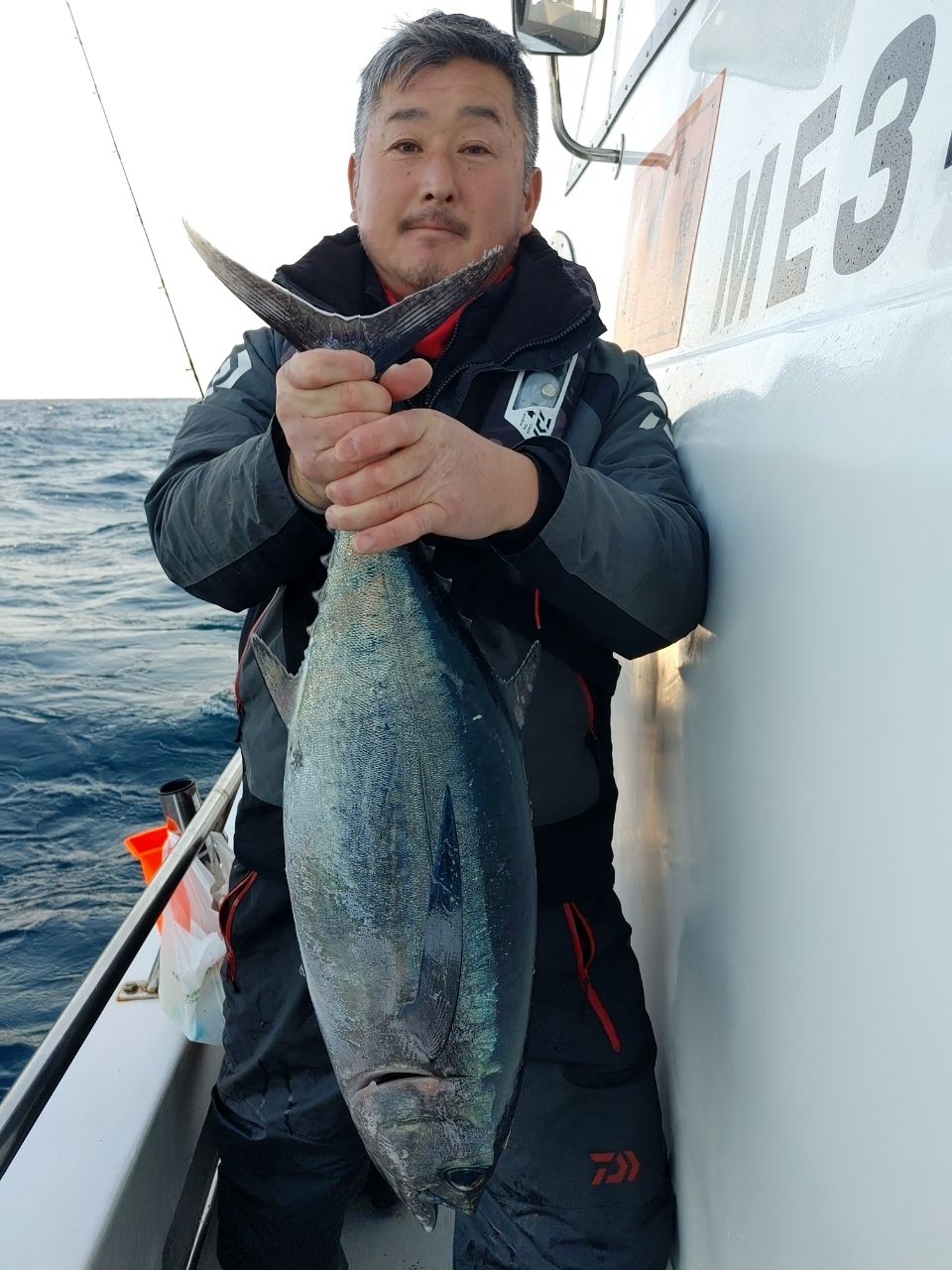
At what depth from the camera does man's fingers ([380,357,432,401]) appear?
1.07 m

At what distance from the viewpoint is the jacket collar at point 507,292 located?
5.26 ft

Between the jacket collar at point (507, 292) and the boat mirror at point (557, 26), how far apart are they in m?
0.66

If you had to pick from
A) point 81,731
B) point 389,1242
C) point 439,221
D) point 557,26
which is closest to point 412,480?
point 439,221

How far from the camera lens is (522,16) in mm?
2037

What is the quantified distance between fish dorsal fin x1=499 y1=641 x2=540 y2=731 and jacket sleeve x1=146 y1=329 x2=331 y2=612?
36 centimetres

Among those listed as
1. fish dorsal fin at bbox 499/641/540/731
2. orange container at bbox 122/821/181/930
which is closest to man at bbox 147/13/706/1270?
fish dorsal fin at bbox 499/641/540/731

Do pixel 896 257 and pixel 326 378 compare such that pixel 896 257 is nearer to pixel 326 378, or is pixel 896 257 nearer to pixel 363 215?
pixel 326 378

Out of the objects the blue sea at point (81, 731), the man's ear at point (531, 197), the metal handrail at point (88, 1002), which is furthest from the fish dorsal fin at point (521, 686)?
the blue sea at point (81, 731)

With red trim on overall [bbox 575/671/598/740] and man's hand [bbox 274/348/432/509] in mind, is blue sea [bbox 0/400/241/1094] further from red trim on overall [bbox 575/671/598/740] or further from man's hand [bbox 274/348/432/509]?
man's hand [bbox 274/348/432/509]

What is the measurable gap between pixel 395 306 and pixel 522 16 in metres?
1.36

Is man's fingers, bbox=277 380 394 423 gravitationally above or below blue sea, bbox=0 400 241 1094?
above

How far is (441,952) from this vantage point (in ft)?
3.85

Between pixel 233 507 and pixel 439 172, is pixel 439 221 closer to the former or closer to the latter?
pixel 439 172

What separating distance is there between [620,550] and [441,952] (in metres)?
0.59
